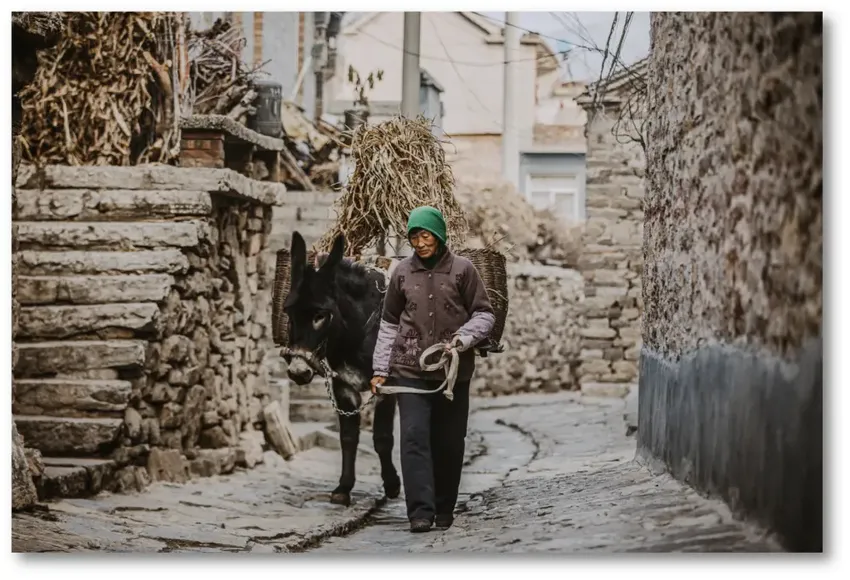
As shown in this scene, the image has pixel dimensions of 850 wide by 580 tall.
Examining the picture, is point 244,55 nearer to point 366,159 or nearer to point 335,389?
point 366,159

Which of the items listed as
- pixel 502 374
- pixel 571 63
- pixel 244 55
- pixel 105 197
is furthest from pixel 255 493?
pixel 502 374

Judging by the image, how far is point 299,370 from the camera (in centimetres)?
518

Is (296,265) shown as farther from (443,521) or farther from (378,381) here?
(443,521)

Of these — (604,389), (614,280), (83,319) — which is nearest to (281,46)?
(83,319)

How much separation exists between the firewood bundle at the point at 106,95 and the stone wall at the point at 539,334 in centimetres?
297

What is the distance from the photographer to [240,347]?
6918 mm

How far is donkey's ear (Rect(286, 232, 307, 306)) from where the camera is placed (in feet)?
17.0

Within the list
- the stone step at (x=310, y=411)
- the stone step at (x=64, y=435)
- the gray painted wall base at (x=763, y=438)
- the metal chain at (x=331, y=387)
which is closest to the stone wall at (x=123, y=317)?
the stone step at (x=64, y=435)

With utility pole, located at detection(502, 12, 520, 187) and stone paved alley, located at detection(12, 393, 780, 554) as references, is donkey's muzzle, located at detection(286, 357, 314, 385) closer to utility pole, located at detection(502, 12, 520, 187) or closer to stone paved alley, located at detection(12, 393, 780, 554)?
stone paved alley, located at detection(12, 393, 780, 554)

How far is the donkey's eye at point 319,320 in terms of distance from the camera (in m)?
5.31

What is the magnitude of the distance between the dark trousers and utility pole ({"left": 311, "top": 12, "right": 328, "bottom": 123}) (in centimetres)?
147

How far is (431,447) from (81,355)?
1.72 m

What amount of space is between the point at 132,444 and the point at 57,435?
343mm

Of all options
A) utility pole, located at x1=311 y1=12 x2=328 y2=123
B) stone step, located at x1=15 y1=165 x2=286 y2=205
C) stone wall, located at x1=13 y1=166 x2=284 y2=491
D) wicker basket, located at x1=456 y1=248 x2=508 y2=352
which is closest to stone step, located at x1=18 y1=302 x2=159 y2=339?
stone wall, located at x1=13 y1=166 x2=284 y2=491
